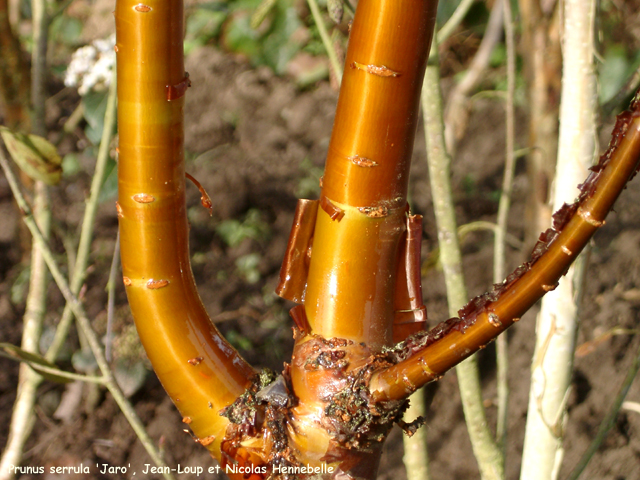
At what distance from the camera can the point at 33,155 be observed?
58 centimetres

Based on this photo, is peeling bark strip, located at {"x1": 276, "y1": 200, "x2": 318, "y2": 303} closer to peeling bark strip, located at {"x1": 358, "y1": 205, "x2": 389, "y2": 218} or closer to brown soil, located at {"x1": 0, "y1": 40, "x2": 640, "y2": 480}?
peeling bark strip, located at {"x1": 358, "y1": 205, "x2": 389, "y2": 218}

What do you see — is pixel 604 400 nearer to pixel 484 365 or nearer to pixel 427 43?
pixel 484 365

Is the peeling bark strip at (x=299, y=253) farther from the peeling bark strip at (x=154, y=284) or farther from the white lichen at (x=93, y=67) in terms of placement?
the white lichen at (x=93, y=67)

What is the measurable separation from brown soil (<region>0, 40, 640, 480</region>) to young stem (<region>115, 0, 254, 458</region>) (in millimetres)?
969

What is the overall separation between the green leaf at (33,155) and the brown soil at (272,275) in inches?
32.4

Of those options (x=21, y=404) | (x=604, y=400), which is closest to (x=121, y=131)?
(x=21, y=404)

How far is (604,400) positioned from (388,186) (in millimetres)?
1423

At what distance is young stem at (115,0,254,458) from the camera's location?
31cm

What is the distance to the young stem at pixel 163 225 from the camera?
0.31 metres

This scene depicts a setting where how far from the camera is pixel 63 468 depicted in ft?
4.12

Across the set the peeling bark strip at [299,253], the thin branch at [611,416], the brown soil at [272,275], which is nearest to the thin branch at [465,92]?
the brown soil at [272,275]

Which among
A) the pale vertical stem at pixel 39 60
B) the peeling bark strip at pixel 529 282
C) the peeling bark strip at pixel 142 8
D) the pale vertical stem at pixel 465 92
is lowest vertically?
the peeling bark strip at pixel 529 282

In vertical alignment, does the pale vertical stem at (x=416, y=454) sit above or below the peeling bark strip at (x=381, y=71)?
below

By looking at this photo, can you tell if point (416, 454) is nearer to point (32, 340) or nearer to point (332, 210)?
point (332, 210)
